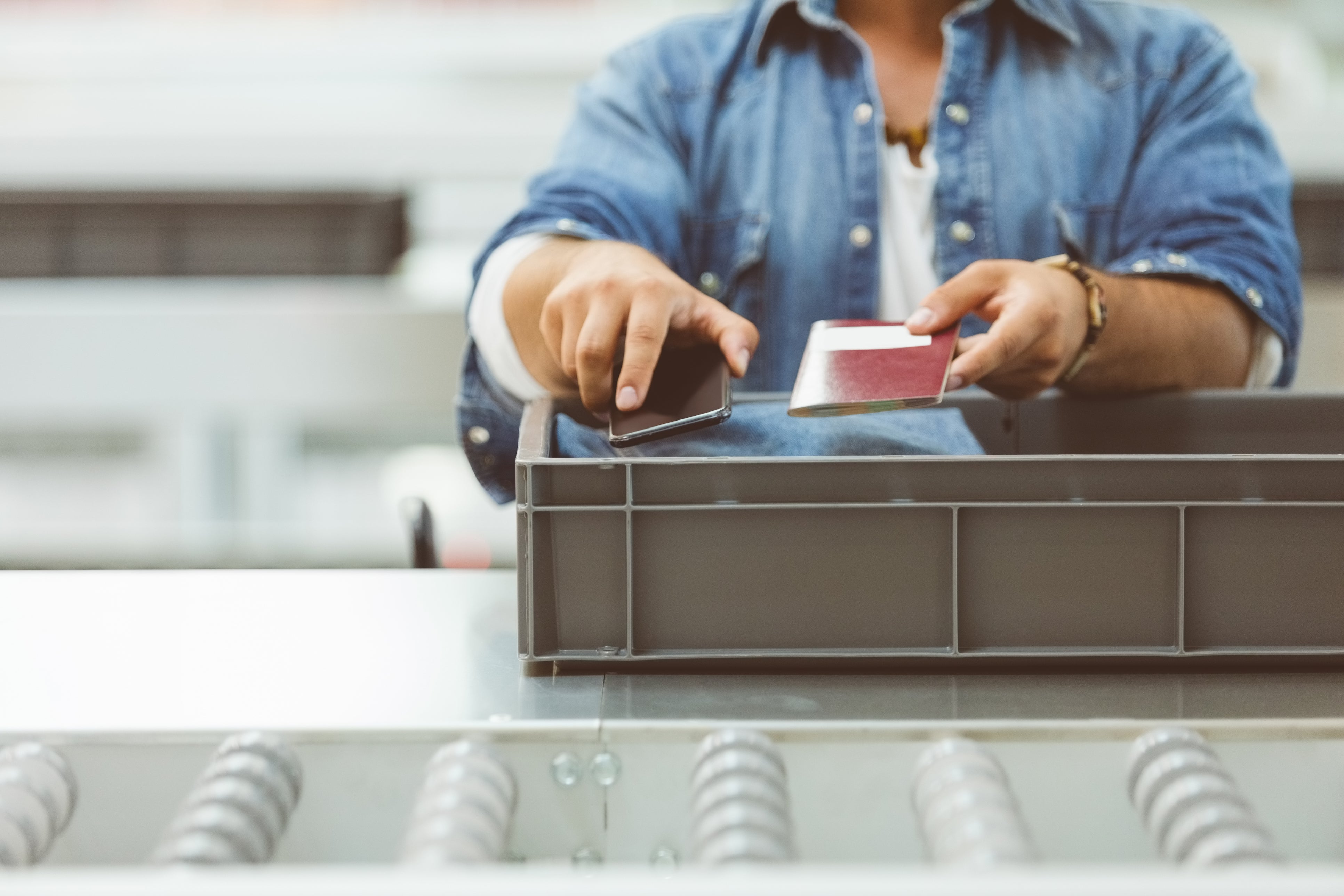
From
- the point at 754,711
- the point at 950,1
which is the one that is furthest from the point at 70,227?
the point at 754,711

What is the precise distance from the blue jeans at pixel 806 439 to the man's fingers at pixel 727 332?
30mm

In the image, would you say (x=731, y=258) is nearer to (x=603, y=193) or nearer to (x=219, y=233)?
(x=603, y=193)

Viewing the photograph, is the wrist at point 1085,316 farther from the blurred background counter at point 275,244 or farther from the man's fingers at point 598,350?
the blurred background counter at point 275,244

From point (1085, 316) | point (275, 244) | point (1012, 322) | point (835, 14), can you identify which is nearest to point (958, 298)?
point (1012, 322)

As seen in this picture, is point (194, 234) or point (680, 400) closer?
point (680, 400)

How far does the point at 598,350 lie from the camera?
1.72 feet

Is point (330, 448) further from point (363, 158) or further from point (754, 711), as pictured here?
point (754, 711)

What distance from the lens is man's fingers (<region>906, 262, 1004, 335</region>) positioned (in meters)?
0.54

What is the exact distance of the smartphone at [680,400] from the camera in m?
0.49

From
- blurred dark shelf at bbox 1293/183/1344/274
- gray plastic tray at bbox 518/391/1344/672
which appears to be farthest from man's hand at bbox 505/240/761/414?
blurred dark shelf at bbox 1293/183/1344/274

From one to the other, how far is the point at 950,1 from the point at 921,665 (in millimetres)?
790

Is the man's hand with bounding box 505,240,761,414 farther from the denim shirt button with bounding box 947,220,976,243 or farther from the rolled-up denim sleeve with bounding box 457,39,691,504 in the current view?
the denim shirt button with bounding box 947,220,976,243

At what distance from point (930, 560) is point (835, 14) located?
29.4 inches

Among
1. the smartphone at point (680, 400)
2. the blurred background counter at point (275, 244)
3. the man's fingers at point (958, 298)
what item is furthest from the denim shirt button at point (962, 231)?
the blurred background counter at point (275, 244)
